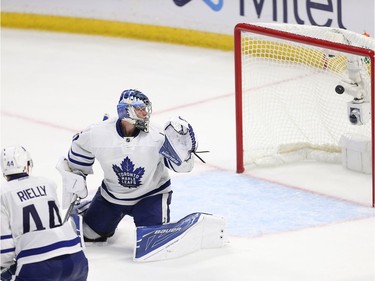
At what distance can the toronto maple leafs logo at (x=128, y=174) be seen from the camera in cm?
544

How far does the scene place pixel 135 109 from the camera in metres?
5.37

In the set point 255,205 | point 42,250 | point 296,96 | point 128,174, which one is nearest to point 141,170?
point 128,174

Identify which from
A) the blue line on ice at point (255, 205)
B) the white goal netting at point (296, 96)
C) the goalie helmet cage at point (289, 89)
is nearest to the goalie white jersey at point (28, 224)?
the blue line on ice at point (255, 205)

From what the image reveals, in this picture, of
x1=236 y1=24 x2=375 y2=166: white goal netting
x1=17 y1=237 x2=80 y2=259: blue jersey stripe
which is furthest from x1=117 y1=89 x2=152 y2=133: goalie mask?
x1=236 y1=24 x2=375 y2=166: white goal netting

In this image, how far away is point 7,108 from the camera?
27.0 feet

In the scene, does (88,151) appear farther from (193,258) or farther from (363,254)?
(363,254)

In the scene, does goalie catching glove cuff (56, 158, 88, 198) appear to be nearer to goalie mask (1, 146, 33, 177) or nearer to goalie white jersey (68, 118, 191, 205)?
goalie white jersey (68, 118, 191, 205)

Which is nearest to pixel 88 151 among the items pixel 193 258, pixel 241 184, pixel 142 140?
pixel 142 140

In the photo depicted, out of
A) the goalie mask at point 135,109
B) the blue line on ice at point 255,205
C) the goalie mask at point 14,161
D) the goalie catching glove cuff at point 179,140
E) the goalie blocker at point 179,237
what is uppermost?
the goalie mask at point 135,109

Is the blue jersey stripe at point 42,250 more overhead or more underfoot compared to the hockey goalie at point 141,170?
more underfoot

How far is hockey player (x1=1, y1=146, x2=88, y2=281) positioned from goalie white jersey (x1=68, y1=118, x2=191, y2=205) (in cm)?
87

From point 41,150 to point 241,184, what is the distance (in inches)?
51.6

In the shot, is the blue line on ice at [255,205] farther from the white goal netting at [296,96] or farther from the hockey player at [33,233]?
the hockey player at [33,233]

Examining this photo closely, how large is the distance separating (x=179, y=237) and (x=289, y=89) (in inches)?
77.1
